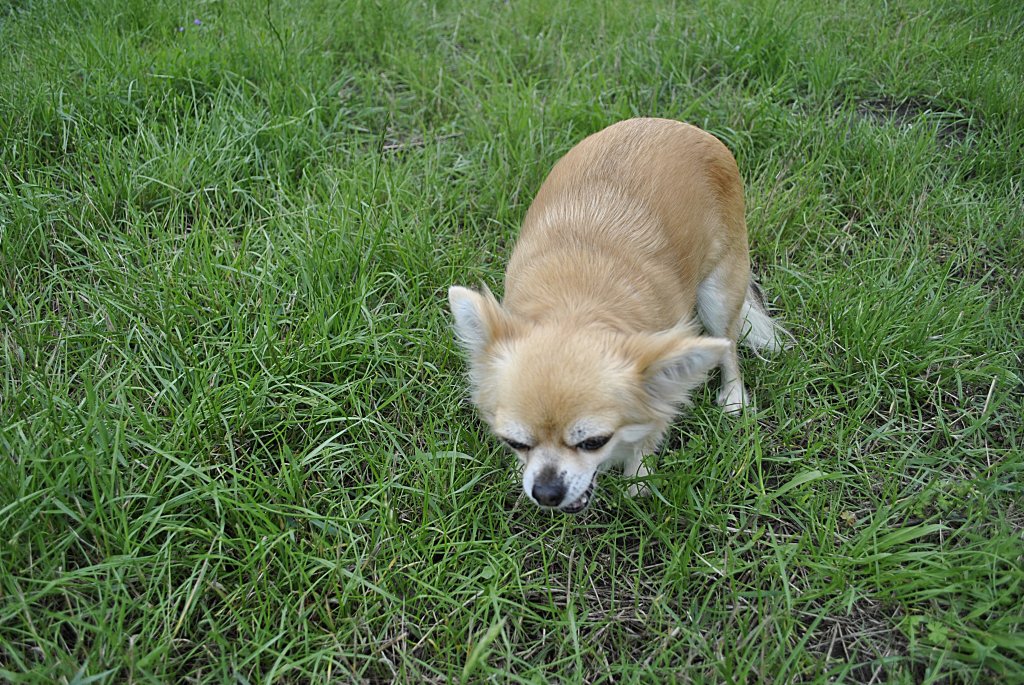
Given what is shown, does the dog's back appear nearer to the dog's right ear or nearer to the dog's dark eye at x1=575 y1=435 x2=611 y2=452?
the dog's right ear

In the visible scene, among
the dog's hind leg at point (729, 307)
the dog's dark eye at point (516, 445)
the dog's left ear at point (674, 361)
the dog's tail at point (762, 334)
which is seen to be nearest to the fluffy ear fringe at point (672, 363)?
the dog's left ear at point (674, 361)

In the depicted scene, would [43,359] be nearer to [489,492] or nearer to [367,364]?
[367,364]

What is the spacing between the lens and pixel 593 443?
2240mm

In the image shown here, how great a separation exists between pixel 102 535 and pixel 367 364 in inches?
43.2

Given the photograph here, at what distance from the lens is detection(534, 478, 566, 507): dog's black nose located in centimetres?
220

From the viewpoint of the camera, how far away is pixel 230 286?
9.80 ft

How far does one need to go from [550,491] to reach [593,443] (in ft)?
0.67

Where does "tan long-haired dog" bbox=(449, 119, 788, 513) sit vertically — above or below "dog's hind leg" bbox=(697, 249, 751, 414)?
above

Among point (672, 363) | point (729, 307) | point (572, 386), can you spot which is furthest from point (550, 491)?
point (729, 307)

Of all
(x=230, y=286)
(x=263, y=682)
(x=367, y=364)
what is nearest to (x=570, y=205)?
(x=367, y=364)

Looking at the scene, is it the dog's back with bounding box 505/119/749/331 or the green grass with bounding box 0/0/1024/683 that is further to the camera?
the dog's back with bounding box 505/119/749/331

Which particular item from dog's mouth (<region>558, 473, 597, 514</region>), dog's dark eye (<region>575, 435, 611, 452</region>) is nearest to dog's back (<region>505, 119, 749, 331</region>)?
dog's dark eye (<region>575, 435, 611, 452</region>)

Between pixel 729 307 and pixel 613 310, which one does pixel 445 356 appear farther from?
pixel 729 307

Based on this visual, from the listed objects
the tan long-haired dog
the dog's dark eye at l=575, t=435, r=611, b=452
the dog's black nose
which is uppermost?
the tan long-haired dog
